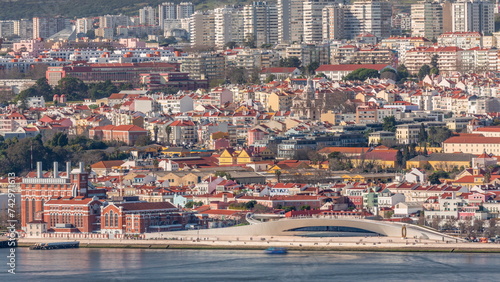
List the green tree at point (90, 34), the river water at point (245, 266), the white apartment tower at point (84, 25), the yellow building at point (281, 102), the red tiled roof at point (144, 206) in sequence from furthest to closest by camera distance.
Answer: the white apartment tower at point (84, 25)
the green tree at point (90, 34)
the yellow building at point (281, 102)
the red tiled roof at point (144, 206)
the river water at point (245, 266)

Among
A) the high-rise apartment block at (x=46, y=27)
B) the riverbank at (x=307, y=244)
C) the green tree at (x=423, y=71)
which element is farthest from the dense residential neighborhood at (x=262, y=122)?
the high-rise apartment block at (x=46, y=27)

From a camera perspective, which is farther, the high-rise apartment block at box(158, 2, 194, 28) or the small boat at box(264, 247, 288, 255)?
the high-rise apartment block at box(158, 2, 194, 28)

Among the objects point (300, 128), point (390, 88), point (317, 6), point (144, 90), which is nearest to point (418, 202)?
point (300, 128)

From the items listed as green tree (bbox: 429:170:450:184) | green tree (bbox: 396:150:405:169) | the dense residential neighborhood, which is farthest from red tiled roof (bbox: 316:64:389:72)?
green tree (bbox: 429:170:450:184)

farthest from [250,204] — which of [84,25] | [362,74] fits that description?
[84,25]

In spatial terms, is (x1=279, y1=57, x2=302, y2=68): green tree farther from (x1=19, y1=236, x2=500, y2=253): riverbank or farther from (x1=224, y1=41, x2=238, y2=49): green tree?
(x1=19, y1=236, x2=500, y2=253): riverbank

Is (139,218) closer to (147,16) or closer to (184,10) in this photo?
(184,10)

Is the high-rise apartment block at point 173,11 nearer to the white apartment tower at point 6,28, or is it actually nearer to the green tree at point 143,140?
the white apartment tower at point 6,28
